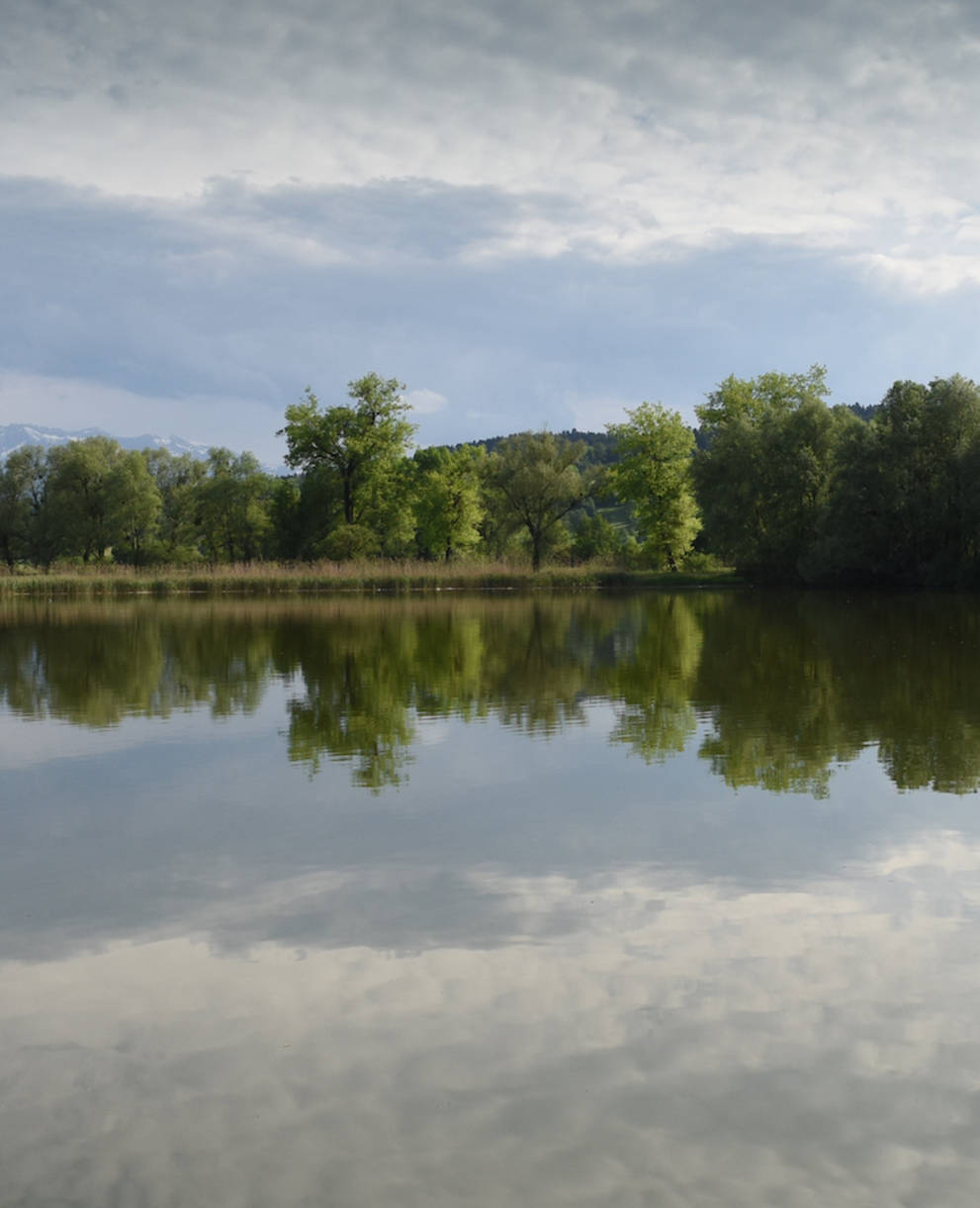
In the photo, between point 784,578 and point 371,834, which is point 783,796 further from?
point 784,578

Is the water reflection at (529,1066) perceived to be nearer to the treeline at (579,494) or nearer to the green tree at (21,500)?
the treeline at (579,494)

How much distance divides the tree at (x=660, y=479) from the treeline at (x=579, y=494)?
131 millimetres

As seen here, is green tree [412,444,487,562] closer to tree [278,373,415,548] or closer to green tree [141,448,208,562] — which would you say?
tree [278,373,415,548]

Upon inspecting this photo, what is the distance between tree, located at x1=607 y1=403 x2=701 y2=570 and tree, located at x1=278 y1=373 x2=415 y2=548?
16.2 metres

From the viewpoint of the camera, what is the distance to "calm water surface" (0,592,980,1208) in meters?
3.50

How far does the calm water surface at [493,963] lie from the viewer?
11.5 feet

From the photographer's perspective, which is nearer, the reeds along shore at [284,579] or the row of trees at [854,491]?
the reeds along shore at [284,579]

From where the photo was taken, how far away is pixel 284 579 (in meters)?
53.6

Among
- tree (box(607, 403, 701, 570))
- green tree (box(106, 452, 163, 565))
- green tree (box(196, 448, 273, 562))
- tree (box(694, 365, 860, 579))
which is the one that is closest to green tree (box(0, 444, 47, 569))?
green tree (box(106, 452, 163, 565))

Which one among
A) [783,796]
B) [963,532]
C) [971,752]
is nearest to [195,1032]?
[783,796]

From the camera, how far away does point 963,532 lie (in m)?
53.5

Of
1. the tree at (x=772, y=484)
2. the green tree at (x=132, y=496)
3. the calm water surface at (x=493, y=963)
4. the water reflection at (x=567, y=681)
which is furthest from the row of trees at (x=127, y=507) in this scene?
the calm water surface at (x=493, y=963)

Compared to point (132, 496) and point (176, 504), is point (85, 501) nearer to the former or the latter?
point (132, 496)

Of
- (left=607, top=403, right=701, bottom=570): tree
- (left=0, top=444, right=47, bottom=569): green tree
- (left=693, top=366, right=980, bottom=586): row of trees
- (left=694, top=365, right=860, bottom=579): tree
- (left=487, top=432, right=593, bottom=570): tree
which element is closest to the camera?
(left=693, top=366, right=980, bottom=586): row of trees
